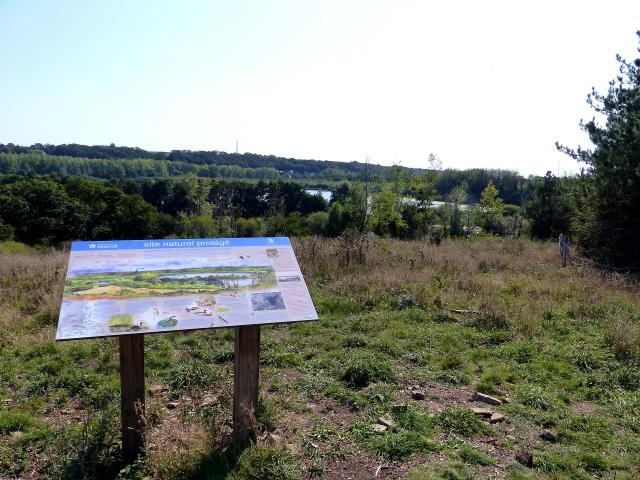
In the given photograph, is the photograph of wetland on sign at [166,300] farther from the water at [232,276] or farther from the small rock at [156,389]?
the small rock at [156,389]

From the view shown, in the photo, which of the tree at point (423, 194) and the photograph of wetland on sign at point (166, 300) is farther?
the tree at point (423, 194)

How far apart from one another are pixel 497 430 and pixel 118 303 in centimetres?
343

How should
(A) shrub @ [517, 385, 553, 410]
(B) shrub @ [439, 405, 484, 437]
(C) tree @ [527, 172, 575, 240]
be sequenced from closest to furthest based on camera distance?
(B) shrub @ [439, 405, 484, 437] < (A) shrub @ [517, 385, 553, 410] < (C) tree @ [527, 172, 575, 240]

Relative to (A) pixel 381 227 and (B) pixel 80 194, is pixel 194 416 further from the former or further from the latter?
(B) pixel 80 194

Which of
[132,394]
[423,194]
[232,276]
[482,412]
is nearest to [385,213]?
[423,194]

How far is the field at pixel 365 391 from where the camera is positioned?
3.73 metres

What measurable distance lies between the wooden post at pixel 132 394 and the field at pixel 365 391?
0.44ft

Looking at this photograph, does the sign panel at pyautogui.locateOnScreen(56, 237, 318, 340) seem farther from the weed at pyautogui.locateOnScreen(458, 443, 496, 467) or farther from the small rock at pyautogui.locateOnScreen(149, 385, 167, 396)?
the small rock at pyautogui.locateOnScreen(149, 385, 167, 396)

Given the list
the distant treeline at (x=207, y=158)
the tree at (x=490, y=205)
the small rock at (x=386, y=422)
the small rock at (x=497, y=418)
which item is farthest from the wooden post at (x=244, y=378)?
the distant treeline at (x=207, y=158)

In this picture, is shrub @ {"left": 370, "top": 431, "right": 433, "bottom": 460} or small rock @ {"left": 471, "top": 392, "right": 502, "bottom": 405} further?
small rock @ {"left": 471, "top": 392, "right": 502, "bottom": 405}

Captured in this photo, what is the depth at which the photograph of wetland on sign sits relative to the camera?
3340 millimetres

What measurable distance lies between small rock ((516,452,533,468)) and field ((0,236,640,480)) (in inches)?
1.5

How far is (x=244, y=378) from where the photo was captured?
12.6 feet

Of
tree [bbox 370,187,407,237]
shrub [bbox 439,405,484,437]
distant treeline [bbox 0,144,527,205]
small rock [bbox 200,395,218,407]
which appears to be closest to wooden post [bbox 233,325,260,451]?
small rock [bbox 200,395,218,407]
